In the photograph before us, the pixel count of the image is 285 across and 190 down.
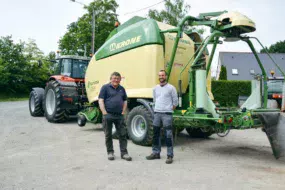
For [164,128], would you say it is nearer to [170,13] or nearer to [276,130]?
[276,130]

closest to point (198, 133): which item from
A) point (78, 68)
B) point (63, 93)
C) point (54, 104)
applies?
point (63, 93)

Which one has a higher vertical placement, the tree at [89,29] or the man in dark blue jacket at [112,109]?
the tree at [89,29]

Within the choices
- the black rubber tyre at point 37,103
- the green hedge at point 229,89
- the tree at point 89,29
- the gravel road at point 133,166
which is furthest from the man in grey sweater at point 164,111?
the tree at point 89,29

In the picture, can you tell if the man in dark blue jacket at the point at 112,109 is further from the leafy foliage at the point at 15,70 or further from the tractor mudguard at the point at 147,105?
the leafy foliage at the point at 15,70

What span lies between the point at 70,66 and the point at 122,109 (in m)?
6.60

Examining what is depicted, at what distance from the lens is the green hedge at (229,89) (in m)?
17.6

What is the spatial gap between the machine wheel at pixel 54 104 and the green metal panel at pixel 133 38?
105 inches

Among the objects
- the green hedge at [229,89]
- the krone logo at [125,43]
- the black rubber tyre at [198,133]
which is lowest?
the black rubber tyre at [198,133]

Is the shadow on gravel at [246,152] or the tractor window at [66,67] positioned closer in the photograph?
the shadow on gravel at [246,152]

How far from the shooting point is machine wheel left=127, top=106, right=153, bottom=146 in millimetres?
6430

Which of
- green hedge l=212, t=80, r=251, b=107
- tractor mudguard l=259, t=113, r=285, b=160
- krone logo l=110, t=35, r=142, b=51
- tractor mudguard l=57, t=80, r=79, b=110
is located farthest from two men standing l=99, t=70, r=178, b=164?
green hedge l=212, t=80, r=251, b=107

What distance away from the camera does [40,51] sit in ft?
145

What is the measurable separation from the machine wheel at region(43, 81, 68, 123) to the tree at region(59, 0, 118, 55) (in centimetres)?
2293

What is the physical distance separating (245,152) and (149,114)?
2256 mm
